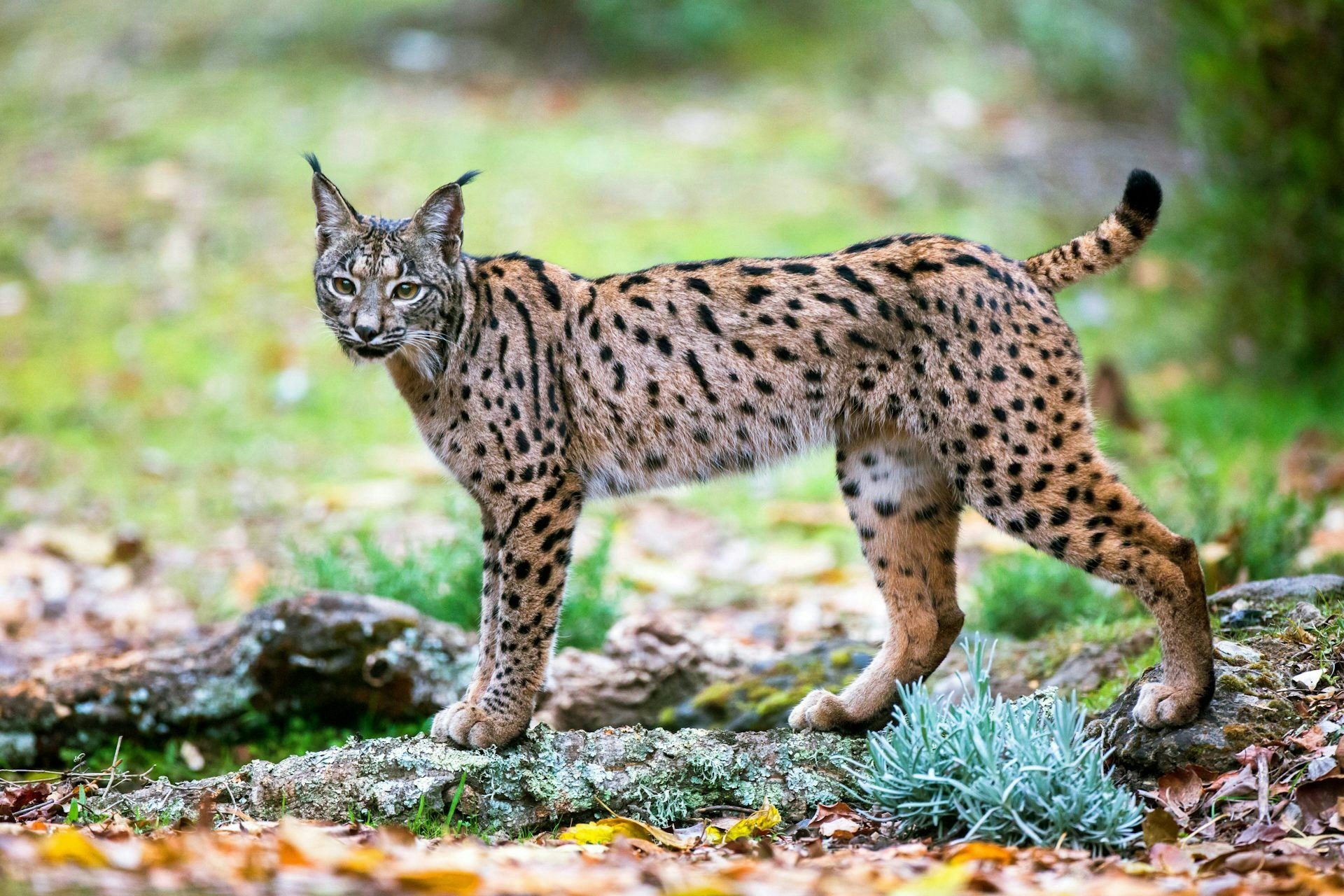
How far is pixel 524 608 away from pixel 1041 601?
3173 millimetres

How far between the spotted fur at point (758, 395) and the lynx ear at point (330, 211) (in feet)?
0.04

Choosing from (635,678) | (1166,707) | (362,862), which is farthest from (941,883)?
(635,678)

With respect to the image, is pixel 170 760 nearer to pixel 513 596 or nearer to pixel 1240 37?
pixel 513 596

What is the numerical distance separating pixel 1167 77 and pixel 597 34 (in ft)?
22.6

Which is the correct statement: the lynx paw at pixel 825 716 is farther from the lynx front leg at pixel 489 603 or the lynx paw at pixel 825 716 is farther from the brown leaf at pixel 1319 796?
the brown leaf at pixel 1319 796

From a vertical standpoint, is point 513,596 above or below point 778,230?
below

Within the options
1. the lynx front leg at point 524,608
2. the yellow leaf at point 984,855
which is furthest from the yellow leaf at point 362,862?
the lynx front leg at point 524,608

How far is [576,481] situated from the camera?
19.2 feet

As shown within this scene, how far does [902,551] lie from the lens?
593cm

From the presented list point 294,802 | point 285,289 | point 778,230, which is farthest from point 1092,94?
point 294,802

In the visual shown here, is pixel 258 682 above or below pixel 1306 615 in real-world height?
below

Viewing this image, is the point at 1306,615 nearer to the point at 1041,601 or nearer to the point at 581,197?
the point at 1041,601

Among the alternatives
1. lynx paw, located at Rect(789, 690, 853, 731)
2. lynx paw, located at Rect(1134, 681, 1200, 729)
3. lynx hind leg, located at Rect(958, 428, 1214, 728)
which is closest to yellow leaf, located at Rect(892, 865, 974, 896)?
lynx paw, located at Rect(1134, 681, 1200, 729)

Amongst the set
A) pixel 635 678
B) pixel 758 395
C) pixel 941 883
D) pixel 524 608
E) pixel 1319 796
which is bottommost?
pixel 635 678
